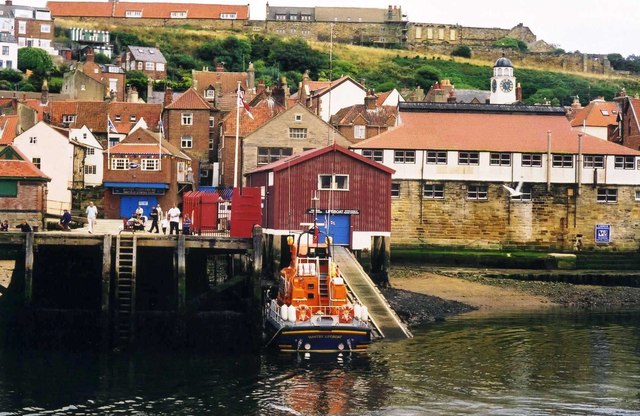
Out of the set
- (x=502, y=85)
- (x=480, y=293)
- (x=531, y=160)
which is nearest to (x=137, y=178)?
(x=531, y=160)

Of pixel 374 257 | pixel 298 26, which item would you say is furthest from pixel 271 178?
pixel 298 26

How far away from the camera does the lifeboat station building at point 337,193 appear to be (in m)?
50.6

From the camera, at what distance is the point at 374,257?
169ft

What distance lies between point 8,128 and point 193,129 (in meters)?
14.7

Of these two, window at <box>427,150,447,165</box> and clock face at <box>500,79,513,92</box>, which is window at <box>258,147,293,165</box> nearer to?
window at <box>427,150,447,165</box>

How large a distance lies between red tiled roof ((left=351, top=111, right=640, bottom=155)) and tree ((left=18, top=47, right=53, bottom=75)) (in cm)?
6722

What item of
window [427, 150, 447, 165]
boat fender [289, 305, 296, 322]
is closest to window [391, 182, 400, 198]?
window [427, 150, 447, 165]

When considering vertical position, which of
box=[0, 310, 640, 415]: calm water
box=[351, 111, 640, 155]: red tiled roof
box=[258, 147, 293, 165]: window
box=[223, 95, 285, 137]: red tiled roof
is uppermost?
box=[223, 95, 285, 137]: red tiled roof

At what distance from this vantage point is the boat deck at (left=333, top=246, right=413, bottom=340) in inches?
1598

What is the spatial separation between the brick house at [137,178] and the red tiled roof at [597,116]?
1375 inches

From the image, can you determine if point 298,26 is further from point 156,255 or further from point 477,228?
point 156,255

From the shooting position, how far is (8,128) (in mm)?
74312

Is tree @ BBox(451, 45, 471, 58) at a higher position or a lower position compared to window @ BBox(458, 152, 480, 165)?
higher

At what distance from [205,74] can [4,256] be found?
61.0 metres
